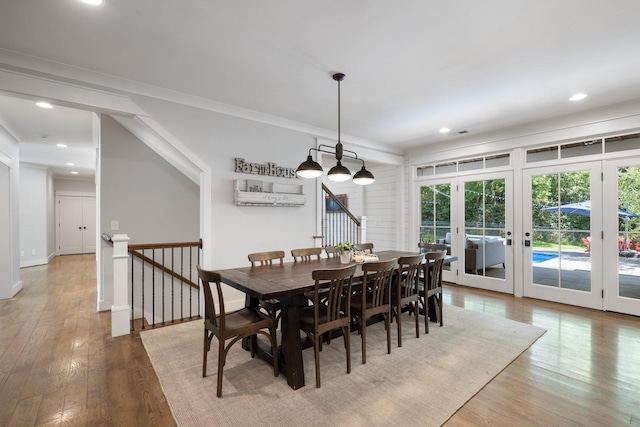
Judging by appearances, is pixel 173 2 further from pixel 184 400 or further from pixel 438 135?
pixel 438 135

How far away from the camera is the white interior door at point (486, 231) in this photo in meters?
5.12

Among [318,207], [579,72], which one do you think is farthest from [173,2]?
[579,72]

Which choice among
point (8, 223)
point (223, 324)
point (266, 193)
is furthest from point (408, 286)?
point (8, 223)

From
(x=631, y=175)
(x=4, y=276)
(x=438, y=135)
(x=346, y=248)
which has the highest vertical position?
(x=438, y=135)

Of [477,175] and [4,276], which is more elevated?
[477,175]

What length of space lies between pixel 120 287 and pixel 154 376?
4.39 ft

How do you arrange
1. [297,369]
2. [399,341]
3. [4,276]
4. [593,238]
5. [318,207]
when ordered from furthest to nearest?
[318,207]
[4,276]
[593,238]
[399,341]
[297,369]

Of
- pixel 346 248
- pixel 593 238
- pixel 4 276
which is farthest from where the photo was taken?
pixel 4 276

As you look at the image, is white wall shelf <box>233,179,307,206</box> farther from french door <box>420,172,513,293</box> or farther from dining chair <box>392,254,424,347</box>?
french door <box>420,172,513,293</box>

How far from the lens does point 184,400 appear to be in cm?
218

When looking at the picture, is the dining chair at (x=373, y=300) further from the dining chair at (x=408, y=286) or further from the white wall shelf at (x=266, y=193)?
the white wall shelf at (x=266, y=193)

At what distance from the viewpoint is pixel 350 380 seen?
2.44 meters

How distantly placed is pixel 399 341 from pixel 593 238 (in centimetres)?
346

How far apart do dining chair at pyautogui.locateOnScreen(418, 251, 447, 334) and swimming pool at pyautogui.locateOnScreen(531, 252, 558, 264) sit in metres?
2.24
